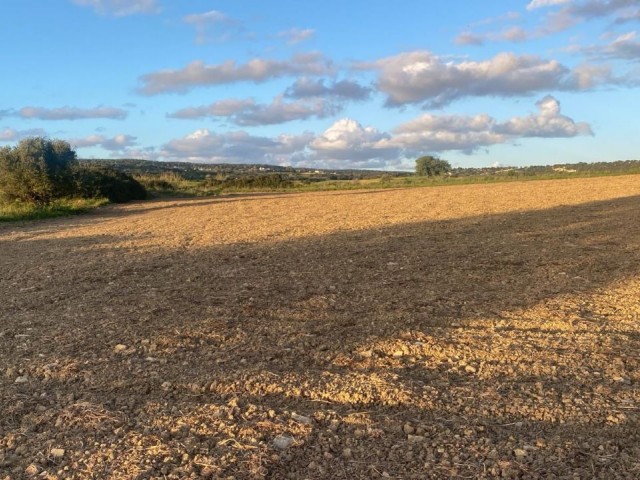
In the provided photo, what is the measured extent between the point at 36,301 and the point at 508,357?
19.9 ft

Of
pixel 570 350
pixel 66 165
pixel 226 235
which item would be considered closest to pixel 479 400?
pixel 570 350

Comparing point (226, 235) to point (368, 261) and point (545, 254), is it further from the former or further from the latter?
point (545, 254)

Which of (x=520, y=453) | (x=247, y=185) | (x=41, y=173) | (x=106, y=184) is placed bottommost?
(x=520, y=453)

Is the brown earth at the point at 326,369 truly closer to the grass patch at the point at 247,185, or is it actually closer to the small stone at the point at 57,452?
the small stone at the point at 57,452

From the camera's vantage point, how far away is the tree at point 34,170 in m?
31.4

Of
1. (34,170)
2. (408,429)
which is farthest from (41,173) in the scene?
(408,429)

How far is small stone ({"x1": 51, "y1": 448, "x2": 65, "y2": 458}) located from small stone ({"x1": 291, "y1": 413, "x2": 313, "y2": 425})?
1.35 m

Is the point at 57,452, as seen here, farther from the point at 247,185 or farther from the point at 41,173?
the point at 247,185

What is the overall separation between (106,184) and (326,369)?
123ft

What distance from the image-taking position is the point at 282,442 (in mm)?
3549

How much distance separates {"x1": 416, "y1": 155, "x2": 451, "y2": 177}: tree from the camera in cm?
9958

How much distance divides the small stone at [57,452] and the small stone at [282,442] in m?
1.20

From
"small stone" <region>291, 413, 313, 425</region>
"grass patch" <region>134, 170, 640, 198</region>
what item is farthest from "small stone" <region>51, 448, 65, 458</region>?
"grass patch" <region>134, 170, 640, 198</region>

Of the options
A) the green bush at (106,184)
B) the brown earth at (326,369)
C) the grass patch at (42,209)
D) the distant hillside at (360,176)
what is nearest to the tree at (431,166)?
the distant hillside at (360,176)
